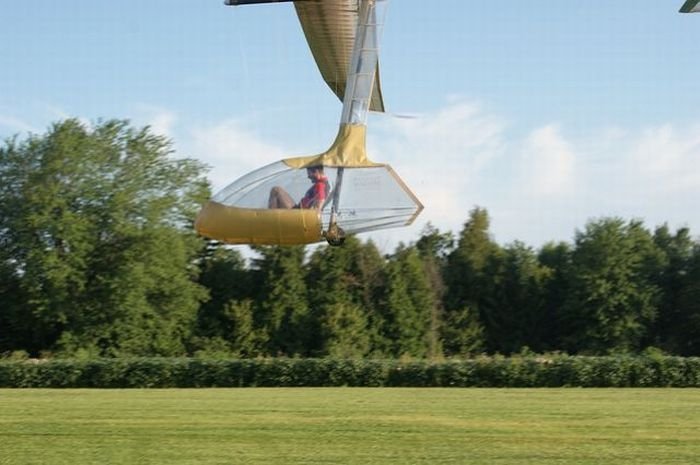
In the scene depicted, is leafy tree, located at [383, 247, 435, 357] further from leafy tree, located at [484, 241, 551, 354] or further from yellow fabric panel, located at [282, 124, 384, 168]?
yellow fabric panel, located at [282, 124, 384, 168]

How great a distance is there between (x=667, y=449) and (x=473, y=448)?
11.0ft

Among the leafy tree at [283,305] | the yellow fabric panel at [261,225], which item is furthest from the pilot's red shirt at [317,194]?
the leafy tree at [283,305]

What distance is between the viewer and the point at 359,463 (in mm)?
17344

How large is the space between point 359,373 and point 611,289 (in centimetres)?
3332

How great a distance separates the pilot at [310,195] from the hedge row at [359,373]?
28947mm

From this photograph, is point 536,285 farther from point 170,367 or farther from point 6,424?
point 6,424

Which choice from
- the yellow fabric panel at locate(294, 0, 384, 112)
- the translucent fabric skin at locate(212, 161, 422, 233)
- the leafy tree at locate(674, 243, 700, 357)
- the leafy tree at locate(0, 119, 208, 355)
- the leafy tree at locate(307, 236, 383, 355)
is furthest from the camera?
the leafy tree at locate(674, 243, 700, 357)

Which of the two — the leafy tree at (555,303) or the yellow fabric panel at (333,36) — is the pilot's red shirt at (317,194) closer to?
the yellow fabric panel at (333,36)

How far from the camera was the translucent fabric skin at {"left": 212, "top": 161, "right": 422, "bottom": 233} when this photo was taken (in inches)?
466

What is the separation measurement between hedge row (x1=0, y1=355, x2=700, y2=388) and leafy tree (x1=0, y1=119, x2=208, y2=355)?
1618 centimetres

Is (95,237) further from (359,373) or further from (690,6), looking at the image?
(690,6)

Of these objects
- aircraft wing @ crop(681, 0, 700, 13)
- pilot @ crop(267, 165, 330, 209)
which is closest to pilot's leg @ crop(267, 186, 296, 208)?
pilot @ crop(267, 165, 330, 209)

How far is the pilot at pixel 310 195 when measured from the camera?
12.0 meters

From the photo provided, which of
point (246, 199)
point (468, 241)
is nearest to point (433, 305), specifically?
point (468, 241)
